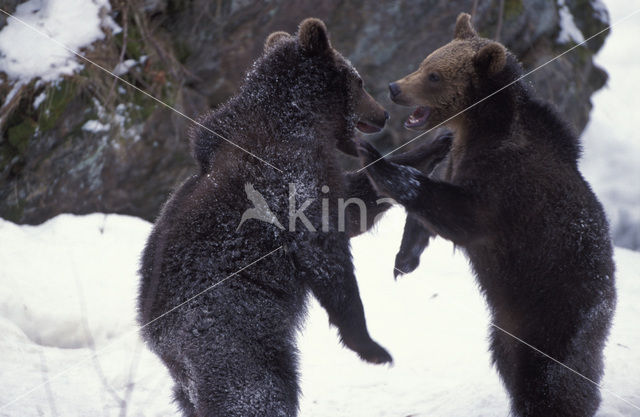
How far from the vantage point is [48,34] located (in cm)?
548

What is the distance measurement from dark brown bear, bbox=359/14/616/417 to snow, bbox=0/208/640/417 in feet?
1.46

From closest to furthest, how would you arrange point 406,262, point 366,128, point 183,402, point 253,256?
point 253,256, point 183,402, point 366,128, point 406,262

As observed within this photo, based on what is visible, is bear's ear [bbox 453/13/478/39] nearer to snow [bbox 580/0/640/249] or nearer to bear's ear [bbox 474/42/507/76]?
bear's ear [bbox 474/42/507/76]

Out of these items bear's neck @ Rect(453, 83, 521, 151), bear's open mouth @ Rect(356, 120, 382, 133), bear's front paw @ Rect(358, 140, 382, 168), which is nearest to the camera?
bear's front paw @ Rect(358, 140, 382, 168)

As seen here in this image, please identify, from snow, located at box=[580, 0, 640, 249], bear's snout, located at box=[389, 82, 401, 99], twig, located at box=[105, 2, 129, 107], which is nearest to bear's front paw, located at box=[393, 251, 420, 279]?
bear's snout, located at box=[389, 82, 401, 99]

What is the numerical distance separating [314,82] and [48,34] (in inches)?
133

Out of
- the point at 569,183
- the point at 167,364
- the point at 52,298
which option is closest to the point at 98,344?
the point at 52,298

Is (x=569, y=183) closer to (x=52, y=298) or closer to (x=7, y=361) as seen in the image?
(x=7, y=361)

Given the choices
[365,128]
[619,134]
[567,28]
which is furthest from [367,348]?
[567,28]

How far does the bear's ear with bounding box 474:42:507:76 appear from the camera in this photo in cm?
304

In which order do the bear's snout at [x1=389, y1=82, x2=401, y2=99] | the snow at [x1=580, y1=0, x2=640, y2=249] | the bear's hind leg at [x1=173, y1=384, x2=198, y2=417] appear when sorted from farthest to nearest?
1. the snow at [x1=580, y1=0, x2=640, y2=249]
2. the bear's snout at [x1=389, y1=82, x2=401, y2=99]
3. the bear's hind leg at [x1=173, y1=384, x2=198, y2=417]

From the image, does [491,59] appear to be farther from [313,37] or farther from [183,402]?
[183,402]

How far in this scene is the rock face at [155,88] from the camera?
227 inches

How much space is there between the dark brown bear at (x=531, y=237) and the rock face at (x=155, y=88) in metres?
3.40
